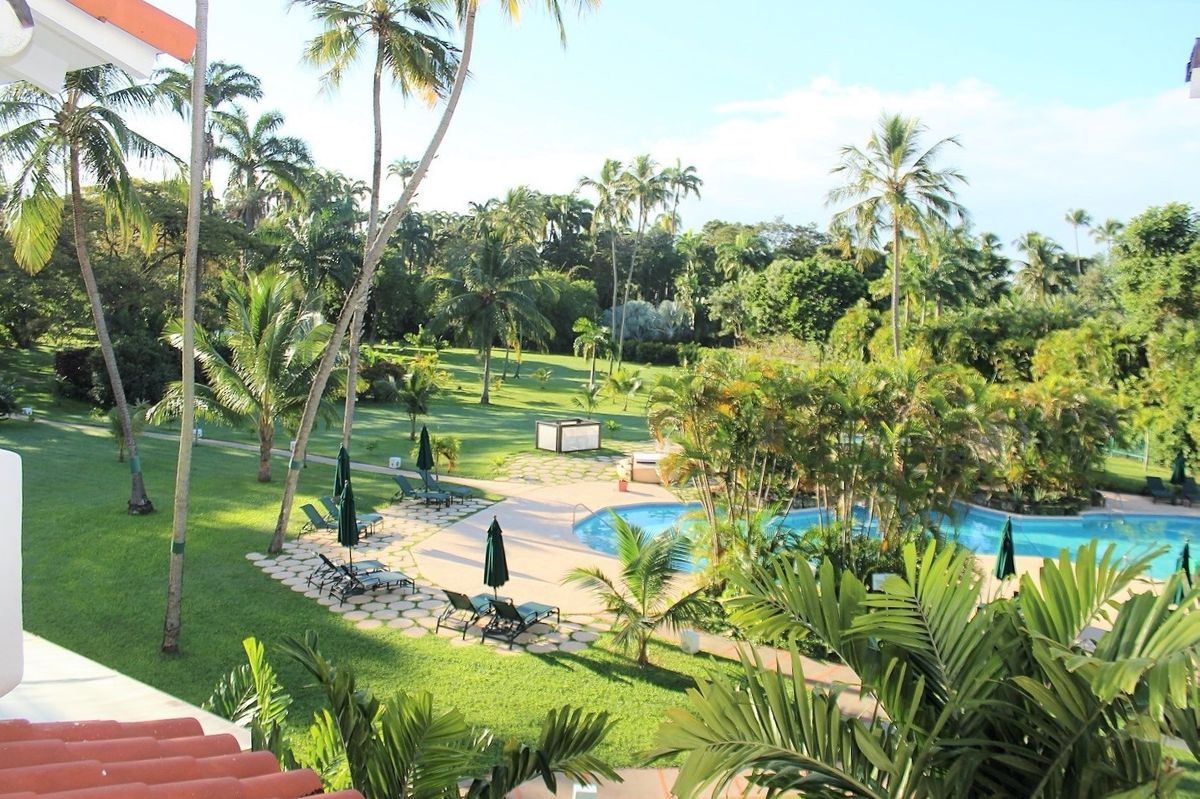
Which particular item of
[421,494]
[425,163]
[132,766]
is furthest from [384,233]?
[132,766]

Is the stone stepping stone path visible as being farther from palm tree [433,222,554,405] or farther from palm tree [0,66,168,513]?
palm tree [433,222,554,405]

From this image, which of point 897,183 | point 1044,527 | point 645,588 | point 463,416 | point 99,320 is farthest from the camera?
point 463,416

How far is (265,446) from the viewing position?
17.9 metres

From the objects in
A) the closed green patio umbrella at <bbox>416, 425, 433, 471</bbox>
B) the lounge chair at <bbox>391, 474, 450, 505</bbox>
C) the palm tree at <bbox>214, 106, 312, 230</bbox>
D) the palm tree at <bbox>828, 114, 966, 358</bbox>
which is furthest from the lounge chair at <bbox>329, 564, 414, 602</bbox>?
the palm tree at <bbox>214, 106, 312, 230</bbox>

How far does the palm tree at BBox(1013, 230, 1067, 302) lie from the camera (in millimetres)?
55250

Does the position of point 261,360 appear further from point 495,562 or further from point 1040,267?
point 1040,267

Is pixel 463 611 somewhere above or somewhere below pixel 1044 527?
below

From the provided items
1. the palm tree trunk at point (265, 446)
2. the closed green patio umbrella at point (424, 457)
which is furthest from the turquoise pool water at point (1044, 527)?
the palm tree trunk at point (265, 446)

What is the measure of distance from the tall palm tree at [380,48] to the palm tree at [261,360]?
10.5ft

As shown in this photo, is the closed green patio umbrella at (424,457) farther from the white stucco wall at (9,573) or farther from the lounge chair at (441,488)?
the white stucco wall at (9,573)

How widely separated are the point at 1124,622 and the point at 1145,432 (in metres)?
24.7

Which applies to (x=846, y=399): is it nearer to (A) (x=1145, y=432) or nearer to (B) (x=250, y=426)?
(B) (x=250, y=426)

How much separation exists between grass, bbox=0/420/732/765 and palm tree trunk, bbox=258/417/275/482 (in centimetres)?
220

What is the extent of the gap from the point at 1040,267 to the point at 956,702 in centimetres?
6010
